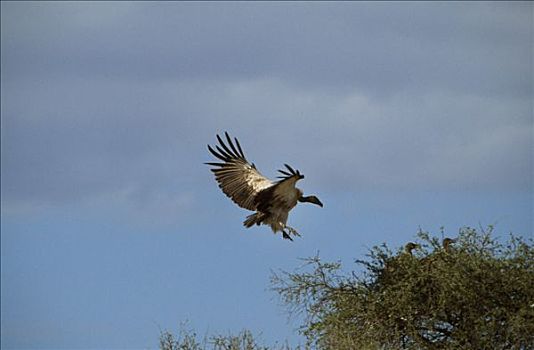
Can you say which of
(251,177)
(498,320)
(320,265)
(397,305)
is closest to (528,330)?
(498,320)

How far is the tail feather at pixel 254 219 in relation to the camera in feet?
80.7

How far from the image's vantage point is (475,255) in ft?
79.1

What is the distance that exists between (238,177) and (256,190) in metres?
0.76

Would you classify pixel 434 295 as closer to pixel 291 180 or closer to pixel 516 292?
pixel 516 292

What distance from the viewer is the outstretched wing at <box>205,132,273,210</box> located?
82.3 feet

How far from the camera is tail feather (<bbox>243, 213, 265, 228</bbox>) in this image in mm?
24609

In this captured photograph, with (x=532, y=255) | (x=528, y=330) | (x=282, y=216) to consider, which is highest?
(x=282, y=216)

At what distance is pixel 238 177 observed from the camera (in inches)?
1009

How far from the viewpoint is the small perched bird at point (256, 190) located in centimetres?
2450

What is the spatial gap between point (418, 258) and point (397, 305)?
1055 mm

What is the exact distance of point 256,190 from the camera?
25.0m

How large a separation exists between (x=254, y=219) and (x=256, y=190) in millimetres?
589

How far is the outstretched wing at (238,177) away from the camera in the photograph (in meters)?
25.1

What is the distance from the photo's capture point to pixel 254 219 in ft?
81.3
